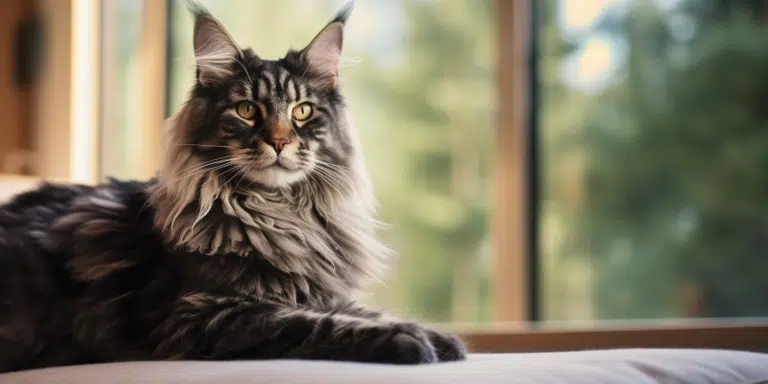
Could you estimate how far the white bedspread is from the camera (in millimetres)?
967

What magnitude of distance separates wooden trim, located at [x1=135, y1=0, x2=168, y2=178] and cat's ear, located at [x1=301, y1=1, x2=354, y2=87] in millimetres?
1993

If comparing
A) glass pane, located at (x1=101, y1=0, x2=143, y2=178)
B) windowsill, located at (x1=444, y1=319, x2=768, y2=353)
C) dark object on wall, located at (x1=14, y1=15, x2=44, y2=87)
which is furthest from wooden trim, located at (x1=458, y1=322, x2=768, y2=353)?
dark object on wall, located at (x1=14, y1=15, x2=44, y2=87)

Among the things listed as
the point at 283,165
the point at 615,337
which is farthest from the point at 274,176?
the point at 615,337

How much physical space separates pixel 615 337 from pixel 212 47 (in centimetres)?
169

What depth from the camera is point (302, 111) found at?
1.54 meters

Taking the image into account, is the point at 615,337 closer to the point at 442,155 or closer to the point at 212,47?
the point at 442,155

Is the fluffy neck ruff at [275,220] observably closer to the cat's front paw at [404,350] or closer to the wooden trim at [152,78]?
the cat's front paw at [404,350]

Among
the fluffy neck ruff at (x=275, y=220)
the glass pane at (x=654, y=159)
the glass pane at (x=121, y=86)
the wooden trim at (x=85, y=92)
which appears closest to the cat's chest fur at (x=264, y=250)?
the fluffy neck ruff at (x=275, y=220)

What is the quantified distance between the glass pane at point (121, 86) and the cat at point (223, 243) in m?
1.87

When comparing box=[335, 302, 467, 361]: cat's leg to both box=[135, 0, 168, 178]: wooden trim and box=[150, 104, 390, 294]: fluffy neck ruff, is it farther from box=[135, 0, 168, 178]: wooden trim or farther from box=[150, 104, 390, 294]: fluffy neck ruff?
box=[135, 0, 168, 178]: wooden trim

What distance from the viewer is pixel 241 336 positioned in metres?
1.26

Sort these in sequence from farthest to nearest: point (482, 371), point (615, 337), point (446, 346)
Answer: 1. point (615, 337)
2. point (446, 346)
3. point (482, 371)

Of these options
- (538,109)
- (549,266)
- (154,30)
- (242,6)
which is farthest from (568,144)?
(154,30)

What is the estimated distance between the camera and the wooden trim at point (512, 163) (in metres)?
2.97
